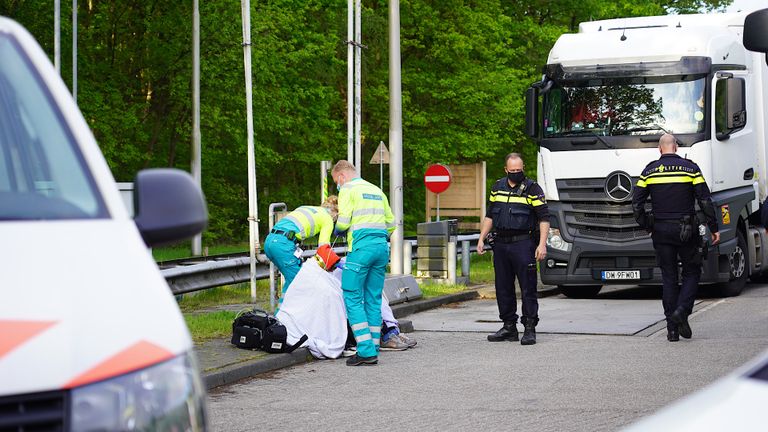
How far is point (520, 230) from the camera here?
45.3 ft

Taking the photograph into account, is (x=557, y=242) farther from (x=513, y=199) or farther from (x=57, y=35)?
(x=57, y=35)

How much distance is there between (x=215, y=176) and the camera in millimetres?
44000

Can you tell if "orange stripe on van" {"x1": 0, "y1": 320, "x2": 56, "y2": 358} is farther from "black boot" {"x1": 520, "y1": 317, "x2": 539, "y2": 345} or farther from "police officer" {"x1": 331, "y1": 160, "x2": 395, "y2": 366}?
"black boot" {"x1": 520, "y1": 317, "x2": 539, "y2": 345}

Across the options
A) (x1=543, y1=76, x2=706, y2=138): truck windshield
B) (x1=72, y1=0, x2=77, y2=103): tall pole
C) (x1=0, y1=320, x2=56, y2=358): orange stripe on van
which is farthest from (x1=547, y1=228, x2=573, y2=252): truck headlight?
(x1=0, y1=320, x2=56, y2=358): orange stripe on van

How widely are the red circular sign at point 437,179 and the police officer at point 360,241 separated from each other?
16437mm

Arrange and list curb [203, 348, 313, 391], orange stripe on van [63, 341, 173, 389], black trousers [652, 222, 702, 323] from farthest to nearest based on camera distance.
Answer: black trousers [652, 222, 702, 323]
curb [203, 348, 313, 391]
orange stripe on van [63, 341, 173, 389]

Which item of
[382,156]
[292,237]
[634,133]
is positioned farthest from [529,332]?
[382,156]

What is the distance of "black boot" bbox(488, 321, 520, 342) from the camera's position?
14242mm

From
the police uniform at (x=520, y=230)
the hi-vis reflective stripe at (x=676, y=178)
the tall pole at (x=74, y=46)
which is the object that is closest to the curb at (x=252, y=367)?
the police uniform at (x=520, y=230)

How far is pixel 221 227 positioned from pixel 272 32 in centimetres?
587

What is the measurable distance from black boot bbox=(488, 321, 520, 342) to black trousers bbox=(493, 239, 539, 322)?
2.5 inches

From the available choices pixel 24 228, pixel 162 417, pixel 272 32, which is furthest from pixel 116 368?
pixel 272 32

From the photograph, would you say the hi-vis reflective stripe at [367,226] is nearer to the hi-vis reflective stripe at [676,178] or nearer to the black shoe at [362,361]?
the black shoe at [362,361]

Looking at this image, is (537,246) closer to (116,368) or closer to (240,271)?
(240,271)
